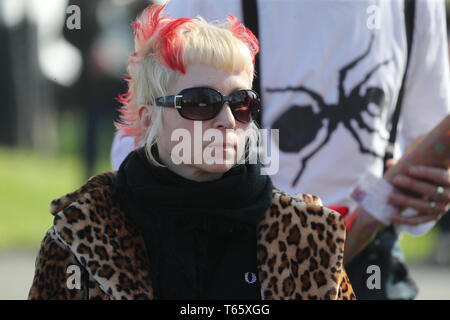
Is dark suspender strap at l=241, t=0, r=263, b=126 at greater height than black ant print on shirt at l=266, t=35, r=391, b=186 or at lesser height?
greater

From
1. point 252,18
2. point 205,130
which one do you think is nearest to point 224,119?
point 205,130

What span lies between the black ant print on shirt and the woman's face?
646 millimetres

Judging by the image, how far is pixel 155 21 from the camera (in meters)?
2.57

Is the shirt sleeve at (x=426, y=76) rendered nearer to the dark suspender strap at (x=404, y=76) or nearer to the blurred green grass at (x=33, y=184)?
the dark suspender strap at (x=404, y=76)

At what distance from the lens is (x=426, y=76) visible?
3316mm

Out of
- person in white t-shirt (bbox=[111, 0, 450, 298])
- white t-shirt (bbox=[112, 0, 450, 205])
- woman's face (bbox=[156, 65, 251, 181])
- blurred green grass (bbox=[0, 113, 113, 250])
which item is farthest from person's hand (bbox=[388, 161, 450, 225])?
blurred green grass (bbox=[0, 113, 113, 250])

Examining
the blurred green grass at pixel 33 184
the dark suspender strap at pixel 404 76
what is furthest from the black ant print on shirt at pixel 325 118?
the blurred green grass at pixel 33 184

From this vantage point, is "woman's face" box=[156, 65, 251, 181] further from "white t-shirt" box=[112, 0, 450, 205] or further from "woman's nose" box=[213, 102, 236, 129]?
"white t-shirt" box=[112, 0, 450, 205]

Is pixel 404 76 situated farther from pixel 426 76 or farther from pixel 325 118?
pixel 325 118

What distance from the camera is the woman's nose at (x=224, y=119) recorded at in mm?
2439

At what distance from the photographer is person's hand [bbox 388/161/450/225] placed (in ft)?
10.2

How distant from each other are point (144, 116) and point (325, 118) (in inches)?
30.3

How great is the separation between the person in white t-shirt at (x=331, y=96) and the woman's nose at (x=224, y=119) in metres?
0.67
